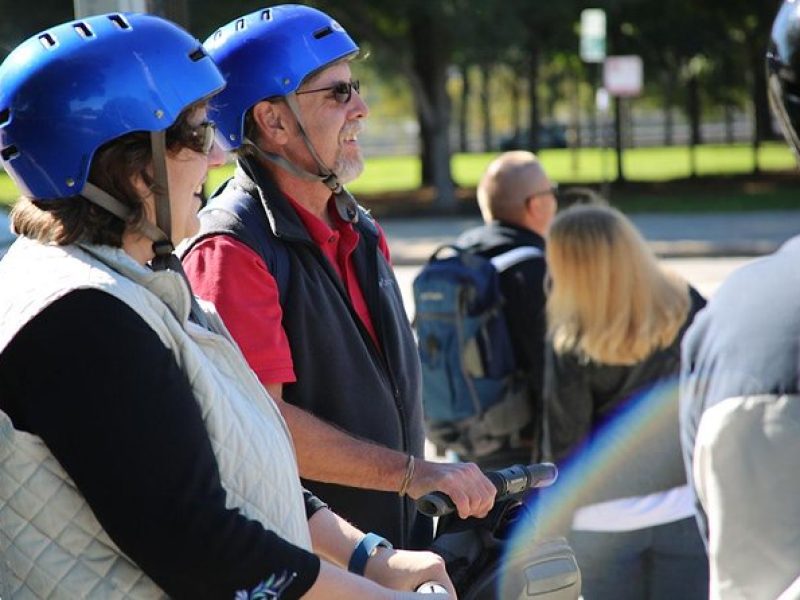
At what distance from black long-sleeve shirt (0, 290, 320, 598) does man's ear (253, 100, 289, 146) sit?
146 centimetres

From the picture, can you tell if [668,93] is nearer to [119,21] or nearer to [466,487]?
[466,487]

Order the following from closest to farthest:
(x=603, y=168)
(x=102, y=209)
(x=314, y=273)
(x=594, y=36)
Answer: (x=102, y=209) → (x=314, y=273) → (x=594, y=36) → (x=603, y=168)

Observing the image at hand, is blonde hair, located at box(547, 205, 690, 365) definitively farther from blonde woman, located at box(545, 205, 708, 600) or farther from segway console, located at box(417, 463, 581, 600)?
segway console, located at box(417, 463, 581, 600)

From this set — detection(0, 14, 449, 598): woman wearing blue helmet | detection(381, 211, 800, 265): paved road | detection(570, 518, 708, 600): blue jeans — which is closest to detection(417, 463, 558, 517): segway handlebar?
detection(0, 14, 449, 598): woman wearing blue helmet

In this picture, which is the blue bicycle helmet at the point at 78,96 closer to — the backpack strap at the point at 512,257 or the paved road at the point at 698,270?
the backpack strap at the point at 512,257

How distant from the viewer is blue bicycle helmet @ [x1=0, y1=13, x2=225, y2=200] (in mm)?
2180

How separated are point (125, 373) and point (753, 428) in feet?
2.79

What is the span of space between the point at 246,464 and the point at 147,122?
57 cm

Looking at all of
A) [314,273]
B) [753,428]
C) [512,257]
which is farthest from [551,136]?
[753,428]

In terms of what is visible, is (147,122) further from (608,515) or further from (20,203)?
(608,515)

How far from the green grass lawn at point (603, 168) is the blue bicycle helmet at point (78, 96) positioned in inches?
963

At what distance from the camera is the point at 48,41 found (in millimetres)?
2223

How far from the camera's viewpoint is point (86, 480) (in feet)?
6.24

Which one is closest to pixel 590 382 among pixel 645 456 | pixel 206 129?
pixel 645 456
